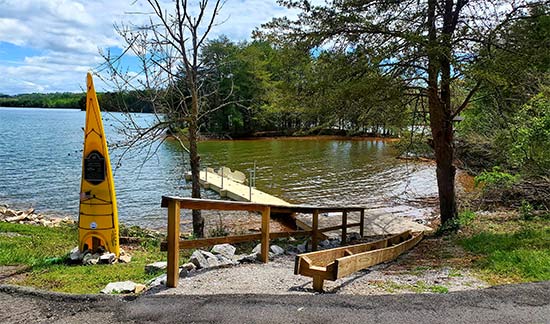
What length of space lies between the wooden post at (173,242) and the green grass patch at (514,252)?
10.5 feet

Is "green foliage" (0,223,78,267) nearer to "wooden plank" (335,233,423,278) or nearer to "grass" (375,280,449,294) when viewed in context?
"wooden plank" (335,233,423,278)

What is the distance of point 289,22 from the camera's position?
730 cm

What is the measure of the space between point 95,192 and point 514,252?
549 centimetres

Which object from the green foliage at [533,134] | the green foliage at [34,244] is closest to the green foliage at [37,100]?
the green foliage at [34,244]

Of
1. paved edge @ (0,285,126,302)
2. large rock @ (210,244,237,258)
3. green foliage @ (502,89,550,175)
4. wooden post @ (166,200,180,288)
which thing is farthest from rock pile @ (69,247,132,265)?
green foliage @ (502,89,550,175)

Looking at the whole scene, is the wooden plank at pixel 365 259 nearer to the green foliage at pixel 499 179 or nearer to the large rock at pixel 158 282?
the large rock at pixel 158 282

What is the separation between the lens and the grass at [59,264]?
175 inches

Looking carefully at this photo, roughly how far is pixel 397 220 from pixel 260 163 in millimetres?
14749

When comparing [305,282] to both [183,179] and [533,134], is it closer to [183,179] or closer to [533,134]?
[533,134]

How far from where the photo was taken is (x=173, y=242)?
379cm

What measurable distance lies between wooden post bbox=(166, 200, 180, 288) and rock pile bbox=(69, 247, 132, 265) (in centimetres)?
233

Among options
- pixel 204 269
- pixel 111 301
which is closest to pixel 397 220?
pixel 204 269

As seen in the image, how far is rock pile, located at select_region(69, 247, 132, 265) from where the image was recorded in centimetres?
568

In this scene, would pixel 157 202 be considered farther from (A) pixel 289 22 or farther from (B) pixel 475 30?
(B) pixel 475 30
